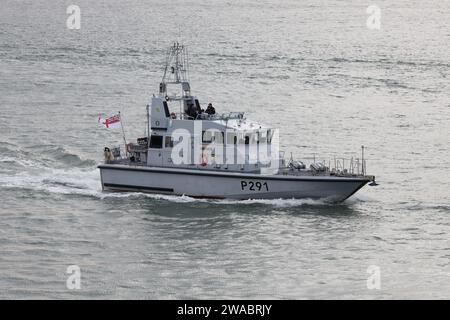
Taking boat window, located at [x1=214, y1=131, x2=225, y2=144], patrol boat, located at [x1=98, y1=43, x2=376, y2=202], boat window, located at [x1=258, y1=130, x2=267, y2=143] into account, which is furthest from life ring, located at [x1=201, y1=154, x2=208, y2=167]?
boat window, located at [x1=258, y1=130, x2=267, y2=143]

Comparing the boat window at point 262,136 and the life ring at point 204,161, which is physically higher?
the boat window at point 262,136

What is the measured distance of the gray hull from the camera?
43938 millimetres

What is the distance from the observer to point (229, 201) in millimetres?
44844

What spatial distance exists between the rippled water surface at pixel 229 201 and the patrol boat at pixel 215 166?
Answer: 63 centimetres

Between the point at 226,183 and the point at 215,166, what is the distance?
0.95 m

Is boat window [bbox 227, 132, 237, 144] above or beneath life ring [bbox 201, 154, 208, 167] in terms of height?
above

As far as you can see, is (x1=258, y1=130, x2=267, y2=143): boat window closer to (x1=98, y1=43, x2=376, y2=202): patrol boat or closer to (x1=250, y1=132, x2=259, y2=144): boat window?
(x1=98, y1=43, x2=376, y2=202): patrol boat

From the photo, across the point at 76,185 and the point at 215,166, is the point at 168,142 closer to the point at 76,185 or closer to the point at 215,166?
the point at 215,166

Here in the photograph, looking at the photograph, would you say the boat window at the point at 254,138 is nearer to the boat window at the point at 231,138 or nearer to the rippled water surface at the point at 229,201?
Answer: the boat window at the point at 231,138

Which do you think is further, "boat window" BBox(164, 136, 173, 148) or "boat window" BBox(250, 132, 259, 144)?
"boat window" BBox(164, 136, 173, 148)

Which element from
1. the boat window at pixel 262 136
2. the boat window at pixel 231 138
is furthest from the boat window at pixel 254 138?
the boat window at pixel 231 138

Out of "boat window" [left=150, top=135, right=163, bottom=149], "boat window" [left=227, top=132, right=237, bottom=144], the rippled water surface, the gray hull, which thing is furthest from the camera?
"boat window" [left=150, top=135, right=163, bottom=149]

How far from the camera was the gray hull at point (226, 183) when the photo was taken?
4394 cm

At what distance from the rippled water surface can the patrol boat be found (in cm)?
63
